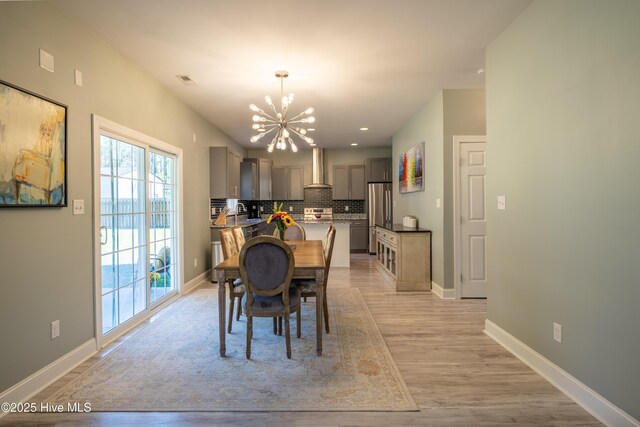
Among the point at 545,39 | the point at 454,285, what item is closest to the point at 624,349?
the point at 545,39

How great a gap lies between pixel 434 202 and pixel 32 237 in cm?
423

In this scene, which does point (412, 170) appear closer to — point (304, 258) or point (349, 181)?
point (349, 181)

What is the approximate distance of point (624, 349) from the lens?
5.85ft

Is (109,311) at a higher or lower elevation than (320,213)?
lower

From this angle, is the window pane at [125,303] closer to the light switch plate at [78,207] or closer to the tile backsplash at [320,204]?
the light switch plate at [78,207]

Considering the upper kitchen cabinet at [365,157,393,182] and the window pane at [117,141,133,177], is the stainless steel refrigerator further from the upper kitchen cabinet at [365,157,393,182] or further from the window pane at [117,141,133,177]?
the window pane at [117,141,133,177]

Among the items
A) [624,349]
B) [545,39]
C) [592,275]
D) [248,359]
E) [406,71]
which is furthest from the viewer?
[406,71]

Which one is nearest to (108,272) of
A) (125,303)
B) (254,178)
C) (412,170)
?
(125,303)

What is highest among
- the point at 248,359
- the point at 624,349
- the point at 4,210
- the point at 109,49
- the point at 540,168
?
the point at 109,49

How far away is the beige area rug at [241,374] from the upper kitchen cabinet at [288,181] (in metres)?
5.55

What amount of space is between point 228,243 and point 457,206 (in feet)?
9.23

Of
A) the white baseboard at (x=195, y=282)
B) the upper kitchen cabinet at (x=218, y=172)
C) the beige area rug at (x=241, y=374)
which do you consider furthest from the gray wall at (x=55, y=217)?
the upper kitchen cabinet at (x=218, y=172)

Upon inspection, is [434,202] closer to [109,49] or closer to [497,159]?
[497,159]

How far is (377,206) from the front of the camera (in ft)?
27.7
